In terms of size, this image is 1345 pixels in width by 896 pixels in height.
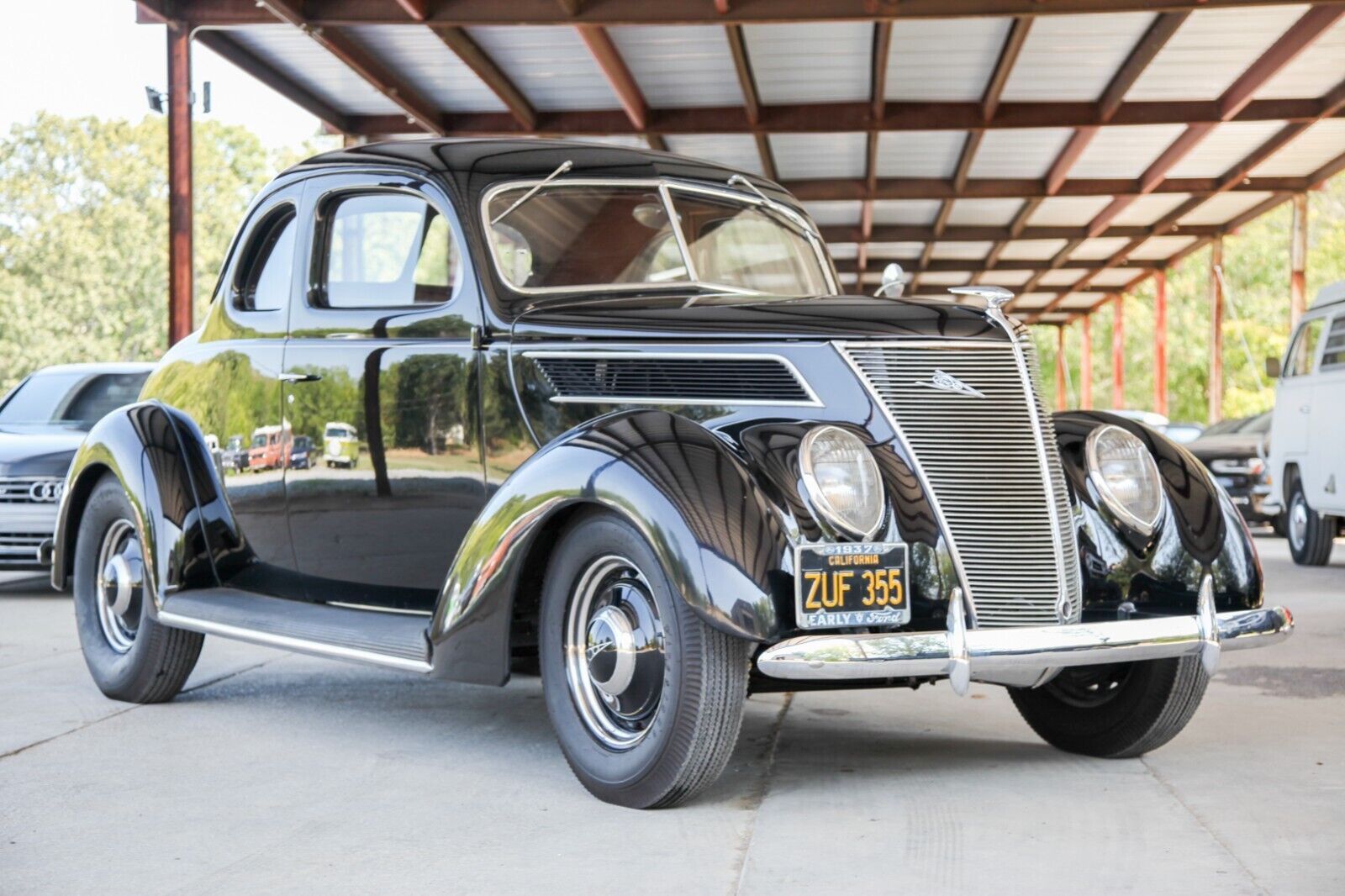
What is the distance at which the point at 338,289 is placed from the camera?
5.44 metres

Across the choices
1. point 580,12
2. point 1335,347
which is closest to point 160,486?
point 1335,347

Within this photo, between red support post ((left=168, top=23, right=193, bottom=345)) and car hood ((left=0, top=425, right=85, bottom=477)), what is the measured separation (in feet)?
14.8

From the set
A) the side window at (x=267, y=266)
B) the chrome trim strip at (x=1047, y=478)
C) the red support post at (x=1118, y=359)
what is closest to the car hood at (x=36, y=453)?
the side window at (x=267, y=266)

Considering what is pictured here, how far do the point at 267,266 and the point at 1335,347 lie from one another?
929 cm

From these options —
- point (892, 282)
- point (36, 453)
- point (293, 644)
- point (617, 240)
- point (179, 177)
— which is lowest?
point (293, 644)

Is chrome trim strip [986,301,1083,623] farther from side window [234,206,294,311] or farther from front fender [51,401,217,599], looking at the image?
front fender [51,401,217,599]

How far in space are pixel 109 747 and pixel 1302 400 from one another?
10.6 meters

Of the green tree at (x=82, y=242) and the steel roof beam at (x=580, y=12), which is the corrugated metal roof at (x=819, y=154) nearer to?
the steel roof beam at (x=580, y=12)

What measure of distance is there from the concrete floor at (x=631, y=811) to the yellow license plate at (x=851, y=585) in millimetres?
524

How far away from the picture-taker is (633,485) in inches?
155

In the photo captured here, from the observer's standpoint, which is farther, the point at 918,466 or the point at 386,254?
the point at 386,254

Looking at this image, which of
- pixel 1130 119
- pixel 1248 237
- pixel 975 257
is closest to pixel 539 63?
pixel 1130 119

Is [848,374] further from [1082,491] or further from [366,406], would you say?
[366,406]

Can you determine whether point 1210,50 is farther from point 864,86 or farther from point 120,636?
point 120,636
